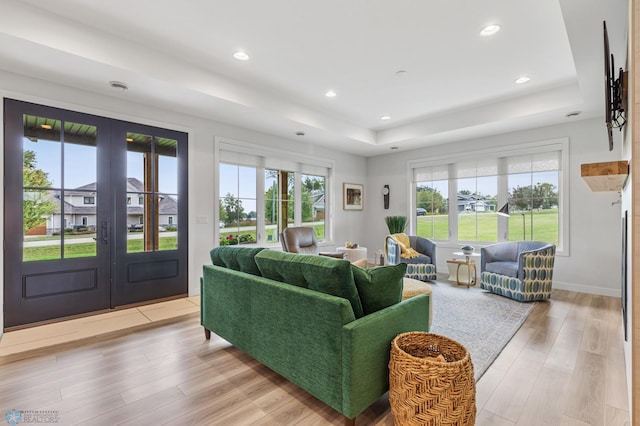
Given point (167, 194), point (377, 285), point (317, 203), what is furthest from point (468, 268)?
point (167, 194)

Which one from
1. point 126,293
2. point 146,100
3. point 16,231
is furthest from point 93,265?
point 146,100

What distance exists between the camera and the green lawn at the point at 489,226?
4684 millimetres

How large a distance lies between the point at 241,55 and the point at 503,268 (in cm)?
414

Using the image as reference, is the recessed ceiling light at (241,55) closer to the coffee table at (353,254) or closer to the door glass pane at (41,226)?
the door glass pane at (41,226)

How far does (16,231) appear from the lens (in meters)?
2.94

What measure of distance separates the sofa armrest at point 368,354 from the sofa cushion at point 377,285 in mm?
59

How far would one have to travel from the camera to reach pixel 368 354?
5.25 ft

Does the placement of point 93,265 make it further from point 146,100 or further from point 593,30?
point 593,30

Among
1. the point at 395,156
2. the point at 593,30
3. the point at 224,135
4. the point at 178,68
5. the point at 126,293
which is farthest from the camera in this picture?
the point at 395,156

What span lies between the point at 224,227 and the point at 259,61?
7.93 feet

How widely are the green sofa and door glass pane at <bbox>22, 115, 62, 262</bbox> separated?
234 cm

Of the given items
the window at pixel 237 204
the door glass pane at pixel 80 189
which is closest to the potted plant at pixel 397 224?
the window at pixel 237 204

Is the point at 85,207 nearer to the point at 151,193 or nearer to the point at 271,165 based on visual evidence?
the point at 151,193

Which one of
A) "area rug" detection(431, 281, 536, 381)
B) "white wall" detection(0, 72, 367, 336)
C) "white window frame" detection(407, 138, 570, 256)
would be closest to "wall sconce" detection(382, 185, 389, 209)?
"white window frame" detection(407, 138, 570, 256)
